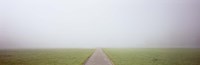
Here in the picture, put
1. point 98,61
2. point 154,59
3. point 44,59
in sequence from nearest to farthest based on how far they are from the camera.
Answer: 1. point 98,61
2. point 154,59
3. point 44,59

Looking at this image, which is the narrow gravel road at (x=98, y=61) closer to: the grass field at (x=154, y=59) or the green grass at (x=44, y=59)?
the green grass at (x=44, y=59)

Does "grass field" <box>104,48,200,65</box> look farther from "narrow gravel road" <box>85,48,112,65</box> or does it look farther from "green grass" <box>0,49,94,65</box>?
"green grass" <box>0,49,94,65</box>

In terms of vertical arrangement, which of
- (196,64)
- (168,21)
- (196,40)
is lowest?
(196,64)

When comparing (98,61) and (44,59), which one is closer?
(98,61)

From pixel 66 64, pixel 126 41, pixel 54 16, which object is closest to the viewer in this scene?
pixel 66 64

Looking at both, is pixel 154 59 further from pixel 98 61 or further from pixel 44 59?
pixel 44 59

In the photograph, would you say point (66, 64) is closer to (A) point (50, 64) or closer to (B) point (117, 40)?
(A) point (50, 64)

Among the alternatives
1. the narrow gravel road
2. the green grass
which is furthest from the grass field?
the green grass

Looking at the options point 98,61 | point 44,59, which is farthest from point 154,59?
point 44,59

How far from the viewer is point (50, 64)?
28297 millimetres

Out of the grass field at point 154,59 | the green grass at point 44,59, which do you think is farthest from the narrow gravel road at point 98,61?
the grass field at point 154,59

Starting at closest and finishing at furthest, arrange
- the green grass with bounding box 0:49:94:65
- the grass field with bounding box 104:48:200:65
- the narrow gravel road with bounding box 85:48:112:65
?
1. the narrow gravel road with bounding box 85:48:112:65
2. the grass field with bounding box 104:48:200:65
3. the green grass with bounding box 0:49:94:65

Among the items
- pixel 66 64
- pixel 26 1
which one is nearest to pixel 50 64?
pixel 66 64

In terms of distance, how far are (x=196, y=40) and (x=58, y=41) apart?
220 ft
